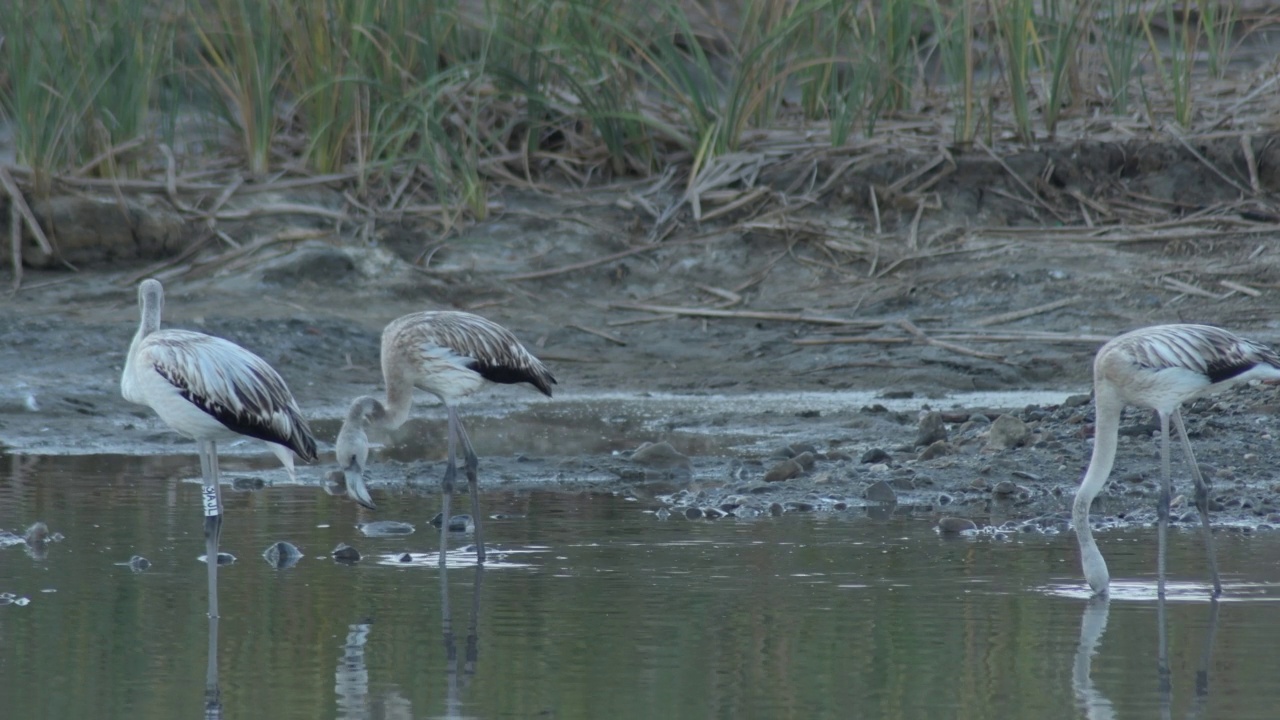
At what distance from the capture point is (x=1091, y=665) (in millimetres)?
4832

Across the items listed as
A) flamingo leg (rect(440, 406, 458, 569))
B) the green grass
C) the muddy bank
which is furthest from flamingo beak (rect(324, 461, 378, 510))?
the green grass

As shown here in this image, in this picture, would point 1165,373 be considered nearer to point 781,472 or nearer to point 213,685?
point 781,472

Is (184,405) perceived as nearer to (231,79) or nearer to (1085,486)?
(1085,486)

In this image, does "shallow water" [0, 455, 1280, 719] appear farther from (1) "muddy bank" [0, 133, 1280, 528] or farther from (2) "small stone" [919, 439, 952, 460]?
(1) "muddy bank" [0, 133, 1280, 528]

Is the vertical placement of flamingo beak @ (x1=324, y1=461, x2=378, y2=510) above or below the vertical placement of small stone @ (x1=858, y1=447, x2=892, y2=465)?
below

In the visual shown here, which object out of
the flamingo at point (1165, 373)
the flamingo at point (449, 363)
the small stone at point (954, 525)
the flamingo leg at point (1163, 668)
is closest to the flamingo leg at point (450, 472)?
the flamingo at point (449, 363)

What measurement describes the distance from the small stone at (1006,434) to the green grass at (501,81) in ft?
14.7

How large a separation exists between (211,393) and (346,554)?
2.39 ft

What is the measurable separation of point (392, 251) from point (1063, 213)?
180 inches

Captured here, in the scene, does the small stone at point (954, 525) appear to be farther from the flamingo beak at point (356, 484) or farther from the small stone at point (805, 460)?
the flamingo beak at point (356, 484)

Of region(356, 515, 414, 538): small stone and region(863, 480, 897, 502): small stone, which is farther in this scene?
region(863, 480, 897, 502): small stone

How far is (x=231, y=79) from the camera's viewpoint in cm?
1255

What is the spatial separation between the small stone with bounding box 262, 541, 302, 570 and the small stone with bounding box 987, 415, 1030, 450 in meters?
3.43

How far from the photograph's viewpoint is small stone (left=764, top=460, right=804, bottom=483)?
8.10 m
